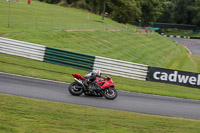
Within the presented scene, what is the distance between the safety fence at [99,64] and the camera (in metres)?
18.9

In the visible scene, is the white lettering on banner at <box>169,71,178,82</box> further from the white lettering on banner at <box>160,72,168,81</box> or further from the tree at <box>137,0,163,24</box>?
the tree at <box>137,0,163,24</box>

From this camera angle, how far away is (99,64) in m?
18.9

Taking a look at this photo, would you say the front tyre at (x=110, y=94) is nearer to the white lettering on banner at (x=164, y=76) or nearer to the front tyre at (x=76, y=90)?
the front tyre at (x=76, y=90)

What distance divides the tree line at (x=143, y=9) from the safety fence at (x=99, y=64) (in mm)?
37291

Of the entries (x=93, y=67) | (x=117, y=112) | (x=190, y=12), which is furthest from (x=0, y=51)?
(x=190, y=12)

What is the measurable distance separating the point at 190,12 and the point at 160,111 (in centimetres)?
10597

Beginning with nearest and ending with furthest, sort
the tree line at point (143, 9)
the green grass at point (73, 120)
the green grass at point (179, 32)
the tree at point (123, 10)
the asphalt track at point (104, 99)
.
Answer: the green grass at point (73, 120)
the asphalt track at point (104, 99)
the tree at point (123, 10)
the tree line at point (143, 9)
the green grass at point (179, 32)

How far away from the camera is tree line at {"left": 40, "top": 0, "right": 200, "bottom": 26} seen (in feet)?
220

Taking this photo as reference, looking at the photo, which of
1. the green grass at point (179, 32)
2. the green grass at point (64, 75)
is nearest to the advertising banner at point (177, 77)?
the green grass at point (64, 75)

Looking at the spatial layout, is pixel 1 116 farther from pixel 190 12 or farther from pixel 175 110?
pixel 190 12

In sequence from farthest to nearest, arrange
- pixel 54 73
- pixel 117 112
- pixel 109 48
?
1. pixel 109 48
2. pixel 54 73
3. pixel 117 112

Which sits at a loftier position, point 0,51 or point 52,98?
point 0,51

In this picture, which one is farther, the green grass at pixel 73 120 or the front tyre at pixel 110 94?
the front tyre at pixel 110 94

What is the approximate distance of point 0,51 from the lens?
63.4 ft
